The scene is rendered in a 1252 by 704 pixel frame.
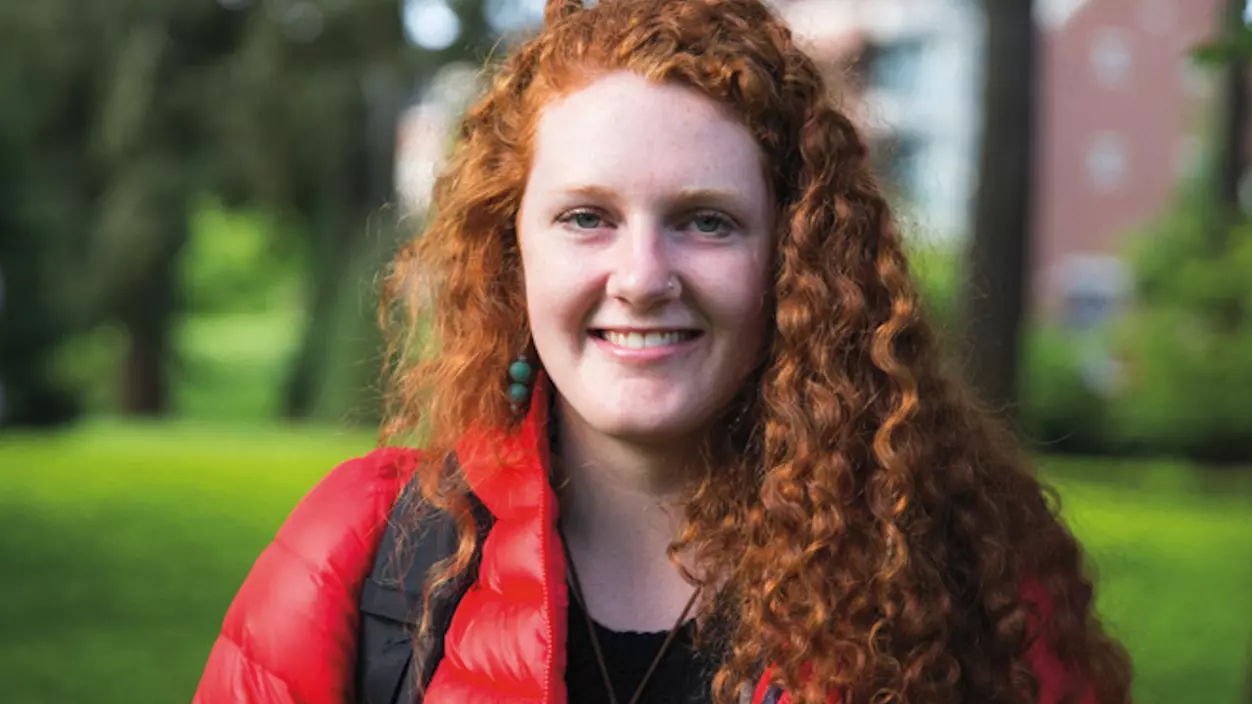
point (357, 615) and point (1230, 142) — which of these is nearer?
point (357, 615)

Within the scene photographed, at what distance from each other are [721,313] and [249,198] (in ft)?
52.5

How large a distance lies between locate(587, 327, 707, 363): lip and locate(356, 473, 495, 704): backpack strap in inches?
14.3

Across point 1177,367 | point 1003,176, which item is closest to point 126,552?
point 1003,176

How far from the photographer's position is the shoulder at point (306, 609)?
6.24ft

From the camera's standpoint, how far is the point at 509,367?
218cm

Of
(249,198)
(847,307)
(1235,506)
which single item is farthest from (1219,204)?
(847,307)

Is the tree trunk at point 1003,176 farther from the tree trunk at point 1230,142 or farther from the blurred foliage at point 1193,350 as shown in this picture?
the blurred foliage at point 1193,350

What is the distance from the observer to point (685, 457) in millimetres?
2094

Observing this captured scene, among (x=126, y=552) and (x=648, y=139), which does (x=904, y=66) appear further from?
(x=648, y=139)

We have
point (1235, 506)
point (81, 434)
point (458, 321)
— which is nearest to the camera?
point (458, 321)

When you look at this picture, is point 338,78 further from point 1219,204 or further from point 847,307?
point 847,307

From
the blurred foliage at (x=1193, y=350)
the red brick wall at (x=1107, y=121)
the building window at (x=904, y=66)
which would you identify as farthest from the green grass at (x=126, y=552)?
the red brick wall at (x=1107, y=121)

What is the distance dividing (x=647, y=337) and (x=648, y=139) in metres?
0.26

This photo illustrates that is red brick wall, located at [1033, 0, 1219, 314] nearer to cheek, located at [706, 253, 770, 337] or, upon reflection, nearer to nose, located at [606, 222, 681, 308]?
cheek, located at [706, 253, 770, 337]
